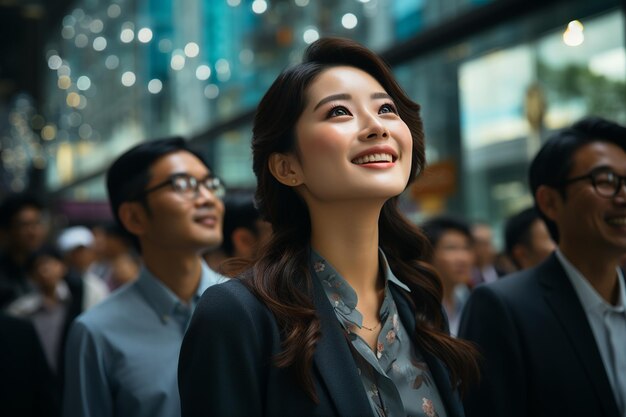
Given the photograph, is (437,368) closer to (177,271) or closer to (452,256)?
(177,271)

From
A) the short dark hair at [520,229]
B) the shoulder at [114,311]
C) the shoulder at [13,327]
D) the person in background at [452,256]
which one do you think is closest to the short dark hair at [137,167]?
the shoulder at [114,311]

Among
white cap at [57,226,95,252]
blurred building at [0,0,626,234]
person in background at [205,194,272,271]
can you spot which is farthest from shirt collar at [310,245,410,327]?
white cap at [57,226,95,252]

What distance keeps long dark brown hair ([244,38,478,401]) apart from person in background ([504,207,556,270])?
2.15 metres

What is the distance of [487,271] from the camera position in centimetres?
686

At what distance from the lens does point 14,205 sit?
6504 mm

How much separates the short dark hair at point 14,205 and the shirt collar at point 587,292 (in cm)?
495

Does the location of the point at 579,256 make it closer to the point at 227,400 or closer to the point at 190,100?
the point at 227,400

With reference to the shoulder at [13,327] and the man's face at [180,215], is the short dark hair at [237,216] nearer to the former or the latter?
the man's face at [180,215]

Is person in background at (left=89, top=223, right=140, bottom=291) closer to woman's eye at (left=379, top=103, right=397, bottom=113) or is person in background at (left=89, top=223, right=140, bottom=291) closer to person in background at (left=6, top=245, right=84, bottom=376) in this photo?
person in background at (left=6, top=245, right=84, bottom=376)

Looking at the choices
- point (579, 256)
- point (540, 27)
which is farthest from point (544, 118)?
point (579, 256)

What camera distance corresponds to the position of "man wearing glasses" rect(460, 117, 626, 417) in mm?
2463

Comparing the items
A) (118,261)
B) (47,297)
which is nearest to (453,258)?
(47,297)

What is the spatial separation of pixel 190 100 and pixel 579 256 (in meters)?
12.4

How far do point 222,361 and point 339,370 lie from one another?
26 centimetres
